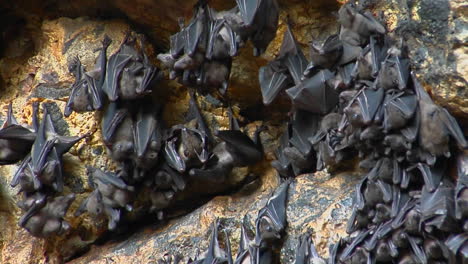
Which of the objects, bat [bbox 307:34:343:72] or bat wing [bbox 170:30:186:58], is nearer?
bat [bbox 307:34:343:72]

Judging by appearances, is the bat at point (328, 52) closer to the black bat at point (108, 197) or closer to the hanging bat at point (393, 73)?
the hanging bat at point (393, 73)

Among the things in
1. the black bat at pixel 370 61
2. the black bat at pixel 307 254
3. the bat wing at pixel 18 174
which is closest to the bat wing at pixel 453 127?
the black bat at pixel 370 61

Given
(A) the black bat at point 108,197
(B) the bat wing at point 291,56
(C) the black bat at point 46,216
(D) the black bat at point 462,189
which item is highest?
(B) the bat wing at point 291,56

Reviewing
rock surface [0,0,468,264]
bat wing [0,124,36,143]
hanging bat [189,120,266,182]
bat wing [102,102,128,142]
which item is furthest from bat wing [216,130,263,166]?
bat wing [0,124,36,143]

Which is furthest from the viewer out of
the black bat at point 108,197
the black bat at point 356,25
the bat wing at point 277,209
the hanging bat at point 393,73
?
the black bat at point 108,197

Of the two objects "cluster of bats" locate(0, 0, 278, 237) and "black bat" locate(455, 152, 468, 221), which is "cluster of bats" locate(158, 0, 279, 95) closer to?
"cluster of bats" locate(0, 0, 278, 237)

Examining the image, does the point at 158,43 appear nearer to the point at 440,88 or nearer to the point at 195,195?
the point at 195,195
